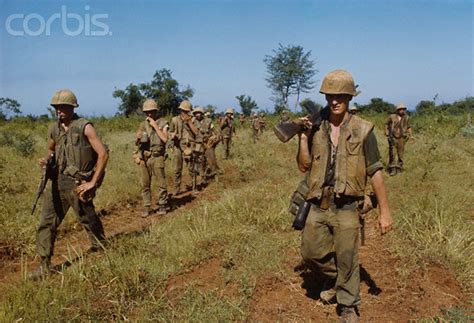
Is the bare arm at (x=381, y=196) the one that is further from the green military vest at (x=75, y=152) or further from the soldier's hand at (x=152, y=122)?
the soldier's hand at (x=152, y=122)

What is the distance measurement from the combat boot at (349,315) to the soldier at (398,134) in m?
7.66

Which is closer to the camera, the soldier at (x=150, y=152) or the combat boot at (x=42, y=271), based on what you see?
the combat boot at (x=42, y=271)

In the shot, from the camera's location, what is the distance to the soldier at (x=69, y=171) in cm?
442

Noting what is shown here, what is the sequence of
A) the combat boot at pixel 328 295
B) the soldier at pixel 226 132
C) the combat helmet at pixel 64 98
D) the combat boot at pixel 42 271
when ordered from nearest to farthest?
the combat boot at pixel 328 295, the combat boot at pixel 42 271, the combat helmet at pixel 64 98, the soldier at pixel 226 132

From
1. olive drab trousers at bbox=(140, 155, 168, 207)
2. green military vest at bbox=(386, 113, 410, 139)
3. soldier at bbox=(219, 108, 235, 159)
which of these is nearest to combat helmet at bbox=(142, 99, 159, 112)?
olive drab trousers at bbox=(140, 155, 168, 207)

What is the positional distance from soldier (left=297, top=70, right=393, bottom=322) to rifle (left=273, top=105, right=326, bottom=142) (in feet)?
0.16

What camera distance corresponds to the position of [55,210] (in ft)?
14.8

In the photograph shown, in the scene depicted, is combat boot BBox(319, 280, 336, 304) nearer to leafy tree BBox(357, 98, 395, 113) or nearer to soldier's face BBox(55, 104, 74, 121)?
soldier's face BBox(55, 104, 74, 121)

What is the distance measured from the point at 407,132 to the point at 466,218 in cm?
499

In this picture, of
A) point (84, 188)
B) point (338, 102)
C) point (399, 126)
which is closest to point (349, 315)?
point (338, 102)

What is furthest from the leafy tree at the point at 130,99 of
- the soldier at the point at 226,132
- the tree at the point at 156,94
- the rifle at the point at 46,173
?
the rifle at the point at 46,173

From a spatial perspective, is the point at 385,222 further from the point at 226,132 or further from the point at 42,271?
the point at 226,132

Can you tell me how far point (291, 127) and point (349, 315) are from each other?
1.58 metres

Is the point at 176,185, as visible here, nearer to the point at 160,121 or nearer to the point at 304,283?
the point at 160,121
